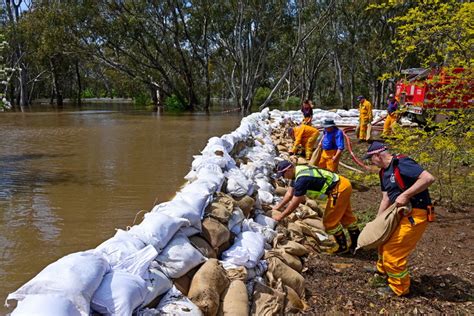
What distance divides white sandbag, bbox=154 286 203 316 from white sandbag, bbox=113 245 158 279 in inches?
7.6

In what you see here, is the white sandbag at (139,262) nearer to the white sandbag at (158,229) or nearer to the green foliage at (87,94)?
the white sandbag at (158,229)

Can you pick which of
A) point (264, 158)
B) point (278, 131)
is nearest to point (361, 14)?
point (278, 131)

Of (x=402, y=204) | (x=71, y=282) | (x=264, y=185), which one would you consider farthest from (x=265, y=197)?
(x=71, y=282)

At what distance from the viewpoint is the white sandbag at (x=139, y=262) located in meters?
2.35

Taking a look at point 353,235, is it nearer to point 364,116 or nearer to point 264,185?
point 264,185

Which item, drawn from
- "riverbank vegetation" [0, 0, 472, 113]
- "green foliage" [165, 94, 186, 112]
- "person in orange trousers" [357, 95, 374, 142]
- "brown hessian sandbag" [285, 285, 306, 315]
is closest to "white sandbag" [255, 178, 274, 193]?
"brown hessian sandbag" [285, 285, 306, 315]

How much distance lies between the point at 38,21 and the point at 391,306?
2683cm

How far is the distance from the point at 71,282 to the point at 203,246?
4.18 ft

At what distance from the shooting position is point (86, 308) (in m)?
1.94

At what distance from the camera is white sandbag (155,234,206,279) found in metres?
2.69

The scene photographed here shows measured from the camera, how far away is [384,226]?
3248 mm

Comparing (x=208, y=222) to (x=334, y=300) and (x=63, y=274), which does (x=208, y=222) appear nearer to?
(x=334, y=300)

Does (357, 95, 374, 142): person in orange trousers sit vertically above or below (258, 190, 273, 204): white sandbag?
above

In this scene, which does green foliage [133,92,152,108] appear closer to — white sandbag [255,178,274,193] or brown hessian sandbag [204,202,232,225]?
white sandbag [255,178,274,193]
